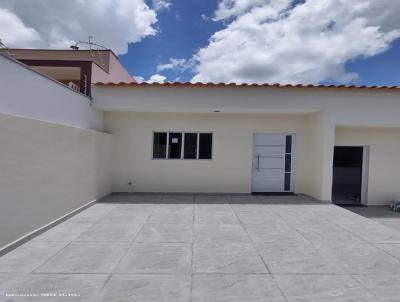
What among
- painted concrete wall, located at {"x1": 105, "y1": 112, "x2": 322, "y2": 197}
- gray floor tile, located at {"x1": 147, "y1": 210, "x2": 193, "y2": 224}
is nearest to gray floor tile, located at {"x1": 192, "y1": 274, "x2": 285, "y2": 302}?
gray floor tile, located at {"x1": 147, "y1": 210, "x2": 193, "y2": 224}

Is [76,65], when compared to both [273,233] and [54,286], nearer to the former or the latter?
[54,286]

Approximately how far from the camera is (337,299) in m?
3.62

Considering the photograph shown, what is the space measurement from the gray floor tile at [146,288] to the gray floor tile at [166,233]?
5.18 ft

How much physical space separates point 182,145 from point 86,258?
6756 mm

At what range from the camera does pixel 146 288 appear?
380cm

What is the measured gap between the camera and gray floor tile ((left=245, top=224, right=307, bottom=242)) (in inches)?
A: 232

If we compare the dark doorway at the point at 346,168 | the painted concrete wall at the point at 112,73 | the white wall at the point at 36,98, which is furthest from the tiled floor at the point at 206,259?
the dark doorway at the point at 346,168

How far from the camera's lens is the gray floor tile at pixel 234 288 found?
11.8ft

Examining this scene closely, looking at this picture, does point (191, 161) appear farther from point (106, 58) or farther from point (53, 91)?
point (106, 58)

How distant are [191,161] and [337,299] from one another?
7759mm

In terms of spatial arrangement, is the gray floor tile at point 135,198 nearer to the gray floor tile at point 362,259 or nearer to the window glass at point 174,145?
the window glass at point 174,145

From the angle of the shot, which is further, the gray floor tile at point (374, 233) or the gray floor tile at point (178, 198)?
the gray floor tile at point (178, 198)

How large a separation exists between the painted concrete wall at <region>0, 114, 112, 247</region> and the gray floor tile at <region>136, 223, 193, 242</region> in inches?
85.8

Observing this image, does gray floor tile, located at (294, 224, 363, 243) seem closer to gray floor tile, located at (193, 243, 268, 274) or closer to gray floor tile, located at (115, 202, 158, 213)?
gray floor tile, located at (193, 243, 268, 274)
